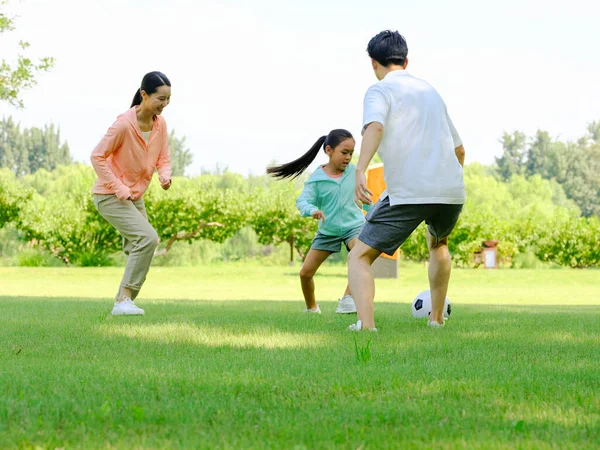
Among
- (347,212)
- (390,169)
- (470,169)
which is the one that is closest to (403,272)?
(347,212)

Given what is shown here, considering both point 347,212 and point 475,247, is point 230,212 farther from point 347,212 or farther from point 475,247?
point 347,212

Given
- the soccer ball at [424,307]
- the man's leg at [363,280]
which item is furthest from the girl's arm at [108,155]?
the soccer ball at [424,307]

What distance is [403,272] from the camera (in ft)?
98.5

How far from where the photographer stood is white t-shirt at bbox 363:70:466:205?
560 cm

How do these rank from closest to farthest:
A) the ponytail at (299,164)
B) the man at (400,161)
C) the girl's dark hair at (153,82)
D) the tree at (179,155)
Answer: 1. the man at (400,161)
2. the girl's dark hair at (153,82)
3. the ponytail at (299,164)
4. the tree at (179,155)

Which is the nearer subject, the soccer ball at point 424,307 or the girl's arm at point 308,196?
the soccer ball at point 424,307

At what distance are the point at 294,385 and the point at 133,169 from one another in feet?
14.8

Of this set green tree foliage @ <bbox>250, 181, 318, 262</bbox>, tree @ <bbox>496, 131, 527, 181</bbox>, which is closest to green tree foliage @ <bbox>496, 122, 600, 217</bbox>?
tree @ <bbox>496, 131, 527, 181</bbox>

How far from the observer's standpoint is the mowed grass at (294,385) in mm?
2699

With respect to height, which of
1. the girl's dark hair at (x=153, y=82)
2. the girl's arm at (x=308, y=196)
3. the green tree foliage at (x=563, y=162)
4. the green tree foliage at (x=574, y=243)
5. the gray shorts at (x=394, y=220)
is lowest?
the green tree foliage at (x=574, y=243)

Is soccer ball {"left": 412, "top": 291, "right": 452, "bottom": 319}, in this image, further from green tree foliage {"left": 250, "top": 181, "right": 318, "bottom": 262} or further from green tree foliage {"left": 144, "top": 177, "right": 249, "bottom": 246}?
green tree foliage {"left": 144, "top": 177, "right": 249, "bottom": 246}

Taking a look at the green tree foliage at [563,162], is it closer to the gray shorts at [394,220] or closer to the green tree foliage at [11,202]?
the green tree foliage at [11,202]

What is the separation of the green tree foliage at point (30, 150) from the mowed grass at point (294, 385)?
3452 inches

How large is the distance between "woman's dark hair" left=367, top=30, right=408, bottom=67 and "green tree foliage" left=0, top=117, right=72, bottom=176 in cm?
8732
